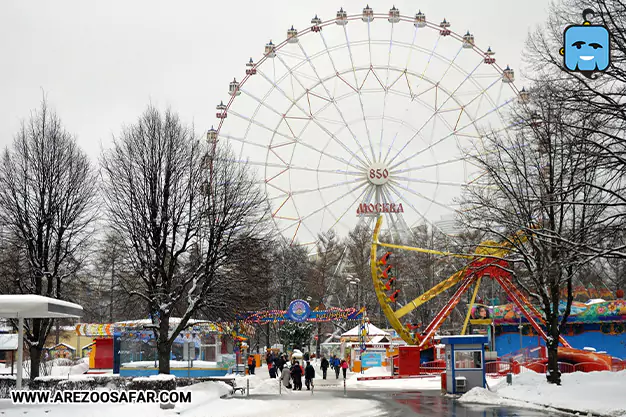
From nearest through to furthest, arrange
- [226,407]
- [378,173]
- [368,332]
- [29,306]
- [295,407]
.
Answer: [29,306] → [226,407] → [295,407] → [378,173] → [368,332]

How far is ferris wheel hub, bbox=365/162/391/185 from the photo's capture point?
161 ft

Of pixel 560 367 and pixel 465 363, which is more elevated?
pixel 465 363

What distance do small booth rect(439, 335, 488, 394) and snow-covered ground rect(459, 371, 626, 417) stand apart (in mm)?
901

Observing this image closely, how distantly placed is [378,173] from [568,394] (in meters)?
27.4

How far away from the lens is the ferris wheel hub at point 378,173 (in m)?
49.2

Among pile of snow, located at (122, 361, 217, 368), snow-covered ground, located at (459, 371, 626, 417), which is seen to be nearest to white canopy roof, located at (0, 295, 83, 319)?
snow-covered ground, located at (459, 371, 626, 417)

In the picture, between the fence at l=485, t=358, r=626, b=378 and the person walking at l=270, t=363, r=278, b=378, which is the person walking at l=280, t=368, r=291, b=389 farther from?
the fence at l=485, t=358, r=626, b=378

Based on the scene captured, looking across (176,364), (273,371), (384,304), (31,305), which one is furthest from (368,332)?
(31,305)

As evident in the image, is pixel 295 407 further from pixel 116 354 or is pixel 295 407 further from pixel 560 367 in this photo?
pixel 116 354

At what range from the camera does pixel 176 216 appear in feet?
92.7

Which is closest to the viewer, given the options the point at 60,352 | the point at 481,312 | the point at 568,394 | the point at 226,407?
the point at 226,407

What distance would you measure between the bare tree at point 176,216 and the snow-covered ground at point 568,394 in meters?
9.95

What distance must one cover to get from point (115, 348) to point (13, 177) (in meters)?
14.2

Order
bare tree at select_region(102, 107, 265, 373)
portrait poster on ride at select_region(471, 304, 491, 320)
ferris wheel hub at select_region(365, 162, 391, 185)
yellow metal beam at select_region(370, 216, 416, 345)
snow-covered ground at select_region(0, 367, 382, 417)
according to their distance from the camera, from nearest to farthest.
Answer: snow-covered ground at select_region(0, 367, 382, 417), bare tree at select_region(102, 107, 265, 373), yellow metal beam at select_region(370, 216, 416, 345), portrait poster on ride at select_region(471, 304, 491, 320), ferris wheel hub at select_region(365, 162, 391, 185)
